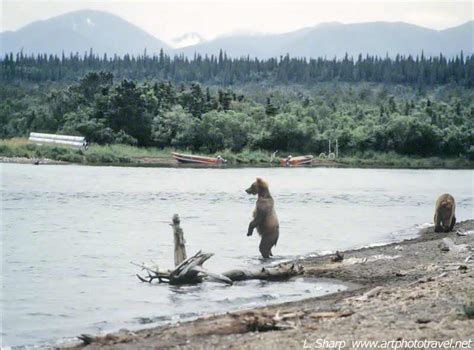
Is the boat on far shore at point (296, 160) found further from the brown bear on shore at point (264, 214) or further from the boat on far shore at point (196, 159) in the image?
the brown bear on shore at point (264, 214)

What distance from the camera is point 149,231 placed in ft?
110

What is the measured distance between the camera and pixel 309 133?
104562 millimetres

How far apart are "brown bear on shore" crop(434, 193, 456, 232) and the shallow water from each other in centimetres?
160

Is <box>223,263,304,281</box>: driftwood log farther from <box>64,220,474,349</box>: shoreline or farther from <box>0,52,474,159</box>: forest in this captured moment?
<box>0,52,474,159</box>: forest

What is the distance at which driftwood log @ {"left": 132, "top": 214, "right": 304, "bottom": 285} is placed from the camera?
19.3m

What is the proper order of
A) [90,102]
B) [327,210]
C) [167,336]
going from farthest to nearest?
[90,102] → [327,210] → [167,336]

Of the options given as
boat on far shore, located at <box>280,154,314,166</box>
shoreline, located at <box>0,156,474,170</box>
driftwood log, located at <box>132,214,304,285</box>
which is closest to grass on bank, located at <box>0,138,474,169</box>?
shoreline, located at <box>0,156,474,170</box>

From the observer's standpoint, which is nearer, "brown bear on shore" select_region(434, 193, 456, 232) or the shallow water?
the shallow water

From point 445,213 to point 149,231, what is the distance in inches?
414

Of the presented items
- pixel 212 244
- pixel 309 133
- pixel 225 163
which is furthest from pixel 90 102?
pixel 212 244

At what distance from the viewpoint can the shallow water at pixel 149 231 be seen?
1766 cm

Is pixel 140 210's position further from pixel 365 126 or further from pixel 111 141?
pixel 365 126

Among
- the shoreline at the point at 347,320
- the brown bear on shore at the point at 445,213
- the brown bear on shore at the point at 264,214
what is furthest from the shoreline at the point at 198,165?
the shoreline at the point at 347,320

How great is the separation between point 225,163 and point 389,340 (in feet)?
264
